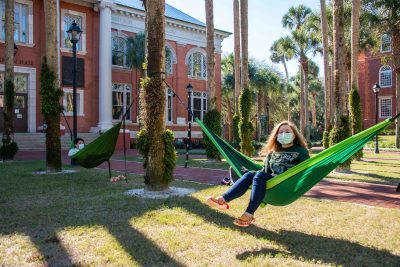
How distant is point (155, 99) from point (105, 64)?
17572 mm

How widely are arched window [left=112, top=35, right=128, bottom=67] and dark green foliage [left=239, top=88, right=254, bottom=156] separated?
43.3 ft

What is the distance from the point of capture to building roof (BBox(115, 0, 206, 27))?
27358 mm

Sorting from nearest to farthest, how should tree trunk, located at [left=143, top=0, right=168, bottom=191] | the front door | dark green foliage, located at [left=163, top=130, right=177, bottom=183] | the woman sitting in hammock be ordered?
the woman sitting in hammock, tree trunk, located at [left=143, top=0, right=168, bottom=191], dark green foliage, located at [left=163, top=130, right=177, bottom=183], the front door

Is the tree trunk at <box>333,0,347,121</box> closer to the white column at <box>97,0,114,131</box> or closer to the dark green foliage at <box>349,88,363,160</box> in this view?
the dark green foliage at <box>349,88,363,160</box>

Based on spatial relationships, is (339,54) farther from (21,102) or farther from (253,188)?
(21,102)

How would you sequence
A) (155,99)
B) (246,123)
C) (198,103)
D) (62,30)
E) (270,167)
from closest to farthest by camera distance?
(270,167) → (155,99) → (246,123) → (62,30) → (198,103)

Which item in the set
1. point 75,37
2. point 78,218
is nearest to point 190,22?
point 75,37

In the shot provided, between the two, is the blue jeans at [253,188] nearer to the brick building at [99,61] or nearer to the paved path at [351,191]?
the paved path at [351,191]

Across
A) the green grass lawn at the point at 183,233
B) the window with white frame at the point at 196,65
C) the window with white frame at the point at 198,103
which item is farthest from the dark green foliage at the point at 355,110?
the window with white frame at the point at 196,65

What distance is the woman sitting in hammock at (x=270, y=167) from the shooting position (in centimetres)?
452

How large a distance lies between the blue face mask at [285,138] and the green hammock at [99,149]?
395 cm

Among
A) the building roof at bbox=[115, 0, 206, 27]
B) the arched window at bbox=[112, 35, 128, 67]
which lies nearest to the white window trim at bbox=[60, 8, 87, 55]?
the arched window at bbox=[112, 35, 128, 67]

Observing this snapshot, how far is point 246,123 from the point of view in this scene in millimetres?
14680

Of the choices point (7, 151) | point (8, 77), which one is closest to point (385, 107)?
point (8, 77)
